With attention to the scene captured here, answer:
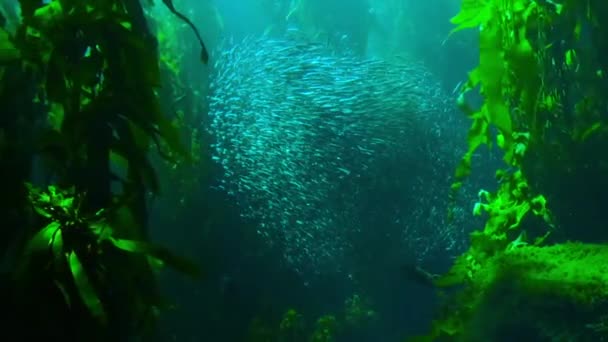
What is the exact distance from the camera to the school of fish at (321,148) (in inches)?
276

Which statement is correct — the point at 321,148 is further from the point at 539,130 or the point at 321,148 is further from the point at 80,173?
the point at 80,173

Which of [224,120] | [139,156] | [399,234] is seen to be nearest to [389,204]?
[399,234]

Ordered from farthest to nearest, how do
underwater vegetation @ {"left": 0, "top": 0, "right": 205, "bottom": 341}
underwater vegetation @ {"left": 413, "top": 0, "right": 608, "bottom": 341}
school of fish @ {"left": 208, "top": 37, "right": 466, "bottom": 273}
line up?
school of fish @ {"left": 208, "top": 37, "right": 466, "bottom": 273} < underwater vegetation @ {"left": 413, "top": 0, "right": 608, "bottom": 341} < underwater vegetation @ {"left": 0, "top": 0, "right": 205, "bottom": 341}

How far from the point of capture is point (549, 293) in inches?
107

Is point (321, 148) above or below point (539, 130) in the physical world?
above

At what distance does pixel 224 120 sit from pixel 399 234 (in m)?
3.14

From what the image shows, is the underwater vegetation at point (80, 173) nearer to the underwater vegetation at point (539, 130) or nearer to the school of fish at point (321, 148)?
the underwater vegetation at point (539, 130)

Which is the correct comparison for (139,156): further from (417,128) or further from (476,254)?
(417,128)

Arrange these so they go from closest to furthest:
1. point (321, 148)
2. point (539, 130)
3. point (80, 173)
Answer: point (80, 173) → point (539, 130) → point (321, 148)

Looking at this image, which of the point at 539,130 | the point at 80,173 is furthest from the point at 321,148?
the point at 80,173

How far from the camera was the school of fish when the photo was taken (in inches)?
276

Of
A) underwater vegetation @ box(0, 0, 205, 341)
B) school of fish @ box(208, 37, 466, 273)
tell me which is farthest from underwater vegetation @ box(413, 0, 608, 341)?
school of fish @ box(208, 37, 466, 273)

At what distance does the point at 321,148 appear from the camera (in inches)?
294

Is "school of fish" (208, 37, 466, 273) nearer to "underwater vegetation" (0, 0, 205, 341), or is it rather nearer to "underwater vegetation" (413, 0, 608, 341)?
"underwater vegetation" (413, 0, 608, 341)
